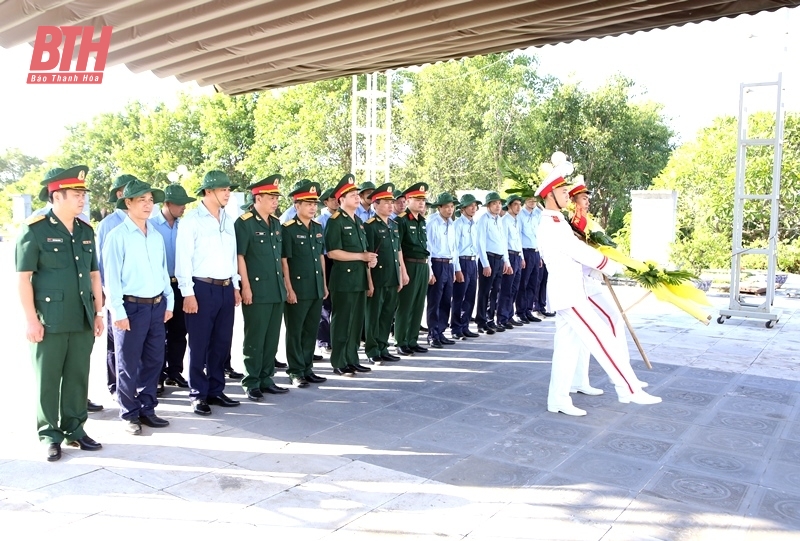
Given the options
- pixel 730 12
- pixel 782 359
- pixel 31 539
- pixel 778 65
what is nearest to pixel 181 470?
pixel 31 539

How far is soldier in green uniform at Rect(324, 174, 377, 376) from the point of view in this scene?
636cm

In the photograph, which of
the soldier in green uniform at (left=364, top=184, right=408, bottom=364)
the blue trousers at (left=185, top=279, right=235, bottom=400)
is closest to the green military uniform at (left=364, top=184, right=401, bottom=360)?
the soldier in green uniform at (left=364, top=184, right=408, bottom=364)

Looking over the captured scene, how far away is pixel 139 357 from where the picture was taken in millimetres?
4602

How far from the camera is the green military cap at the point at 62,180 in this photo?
4.08 m

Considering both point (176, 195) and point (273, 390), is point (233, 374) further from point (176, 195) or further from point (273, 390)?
point (176, 195)

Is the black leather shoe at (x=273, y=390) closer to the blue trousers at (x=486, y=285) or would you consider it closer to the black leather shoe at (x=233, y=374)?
the black leather shoe at (x=233, y=374)

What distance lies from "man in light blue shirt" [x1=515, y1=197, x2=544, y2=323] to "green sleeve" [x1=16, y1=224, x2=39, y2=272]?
266 inches

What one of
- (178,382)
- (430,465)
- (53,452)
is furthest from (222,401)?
(430,465)

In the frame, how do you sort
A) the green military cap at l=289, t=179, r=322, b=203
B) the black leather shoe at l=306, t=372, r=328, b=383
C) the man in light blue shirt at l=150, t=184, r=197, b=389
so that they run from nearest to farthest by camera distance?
the man in light blue shirt at l=150, t=184, r=197, b=389 → the green military cap at l=289, t=179, r=322, b=203 → the black leather shoe at l=306, t=372, r=328, b=383

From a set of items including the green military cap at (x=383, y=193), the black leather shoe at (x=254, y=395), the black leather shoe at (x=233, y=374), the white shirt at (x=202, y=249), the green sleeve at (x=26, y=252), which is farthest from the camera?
the green military cap at (x=383, y=193)

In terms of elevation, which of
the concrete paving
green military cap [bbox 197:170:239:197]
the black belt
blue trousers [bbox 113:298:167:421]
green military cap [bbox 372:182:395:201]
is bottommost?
the concrete paving

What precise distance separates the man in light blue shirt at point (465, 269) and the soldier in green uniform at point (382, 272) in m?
1.37

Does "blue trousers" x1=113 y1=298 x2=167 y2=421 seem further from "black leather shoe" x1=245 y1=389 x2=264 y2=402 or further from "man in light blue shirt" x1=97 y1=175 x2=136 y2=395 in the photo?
"black leather shoe" x1=245 y1=389 x2=264 y2=402

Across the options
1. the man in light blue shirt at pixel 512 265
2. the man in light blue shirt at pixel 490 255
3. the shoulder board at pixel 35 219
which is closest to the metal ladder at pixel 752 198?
the man in light blue shirt at pixel 512 265
